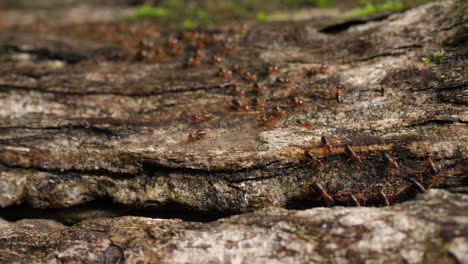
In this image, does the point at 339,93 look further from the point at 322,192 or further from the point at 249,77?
the point at 322,192

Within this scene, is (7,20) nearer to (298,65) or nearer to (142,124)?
(142,124)

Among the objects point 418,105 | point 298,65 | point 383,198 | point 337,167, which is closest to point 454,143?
point 418,105

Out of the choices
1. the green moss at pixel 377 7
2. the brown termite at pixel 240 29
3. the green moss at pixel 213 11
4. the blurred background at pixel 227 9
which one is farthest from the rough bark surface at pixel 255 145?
the green moss at pixel 213 11

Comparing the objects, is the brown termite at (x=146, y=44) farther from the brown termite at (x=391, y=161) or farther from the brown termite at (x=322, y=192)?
the brown termite at (x=391, y=161)

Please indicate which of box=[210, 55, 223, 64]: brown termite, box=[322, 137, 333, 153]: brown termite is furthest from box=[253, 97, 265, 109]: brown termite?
box=[210, 55, 223, 64]: brown termite

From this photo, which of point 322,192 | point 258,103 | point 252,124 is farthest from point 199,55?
point 322,192

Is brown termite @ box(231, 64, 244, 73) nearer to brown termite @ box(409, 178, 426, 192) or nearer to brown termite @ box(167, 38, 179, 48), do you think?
brown termite @ box(167, 38, 179, 48)
